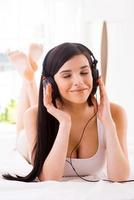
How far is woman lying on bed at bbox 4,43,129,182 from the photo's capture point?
1.37 meters

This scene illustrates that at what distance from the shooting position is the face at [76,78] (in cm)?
137

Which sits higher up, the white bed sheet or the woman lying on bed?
the woman lying on bed

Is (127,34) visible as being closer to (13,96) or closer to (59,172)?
(13,96)

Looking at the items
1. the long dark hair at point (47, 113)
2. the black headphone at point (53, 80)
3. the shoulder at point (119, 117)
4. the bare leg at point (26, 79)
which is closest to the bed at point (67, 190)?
the long dark hair at point (47, 113)

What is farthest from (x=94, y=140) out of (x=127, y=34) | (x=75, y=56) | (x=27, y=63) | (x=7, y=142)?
(x=127, y=34)

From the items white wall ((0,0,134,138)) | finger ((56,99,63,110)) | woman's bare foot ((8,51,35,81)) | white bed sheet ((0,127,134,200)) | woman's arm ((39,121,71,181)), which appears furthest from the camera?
white wall ((0,0,134,138))

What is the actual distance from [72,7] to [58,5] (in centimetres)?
11

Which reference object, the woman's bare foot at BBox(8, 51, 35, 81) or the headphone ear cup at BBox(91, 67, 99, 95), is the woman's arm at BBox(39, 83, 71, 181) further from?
the woman's bare foot at BBox(8, 51, 35, 81)

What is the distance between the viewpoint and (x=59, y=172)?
136cm

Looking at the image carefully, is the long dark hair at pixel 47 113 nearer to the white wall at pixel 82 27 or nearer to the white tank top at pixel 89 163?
the white tank top at pixel 89 163

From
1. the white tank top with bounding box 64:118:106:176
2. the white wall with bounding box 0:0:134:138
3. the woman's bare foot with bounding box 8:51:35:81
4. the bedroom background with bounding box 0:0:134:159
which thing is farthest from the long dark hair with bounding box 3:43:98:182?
the white wall with bounding box 0:0:134:138

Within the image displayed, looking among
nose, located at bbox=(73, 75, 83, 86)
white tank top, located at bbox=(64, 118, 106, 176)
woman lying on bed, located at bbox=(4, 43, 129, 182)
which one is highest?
nose, located at bbox=(73, 75, 83, 86)

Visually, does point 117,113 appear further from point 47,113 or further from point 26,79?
point 26,79

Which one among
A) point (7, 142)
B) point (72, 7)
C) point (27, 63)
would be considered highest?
point (72, 7)
